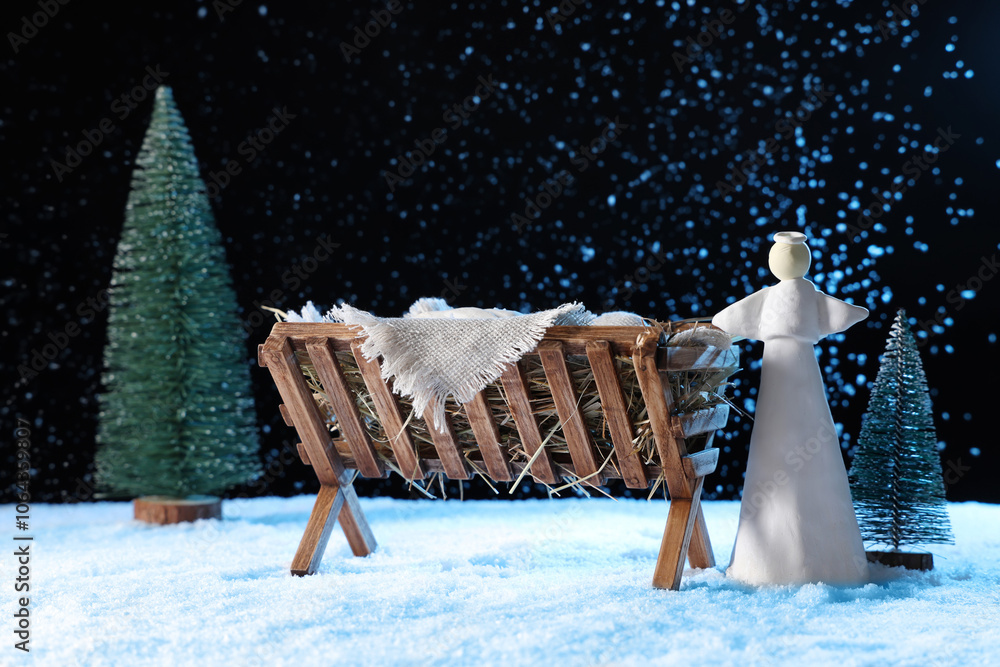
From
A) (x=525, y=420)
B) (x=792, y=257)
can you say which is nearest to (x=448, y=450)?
(x=525, y=420)

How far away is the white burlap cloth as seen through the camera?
1.87 meters

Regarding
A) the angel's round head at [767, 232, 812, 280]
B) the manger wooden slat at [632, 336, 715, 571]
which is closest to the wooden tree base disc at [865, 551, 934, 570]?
the manger wooden slat at [632, 336, 715, 571]

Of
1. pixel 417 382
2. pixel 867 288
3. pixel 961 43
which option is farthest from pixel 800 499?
pixel 961 43

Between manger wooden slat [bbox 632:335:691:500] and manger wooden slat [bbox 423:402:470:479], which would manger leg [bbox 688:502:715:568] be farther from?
manger wooden slat [bbox 423:402:470:479]

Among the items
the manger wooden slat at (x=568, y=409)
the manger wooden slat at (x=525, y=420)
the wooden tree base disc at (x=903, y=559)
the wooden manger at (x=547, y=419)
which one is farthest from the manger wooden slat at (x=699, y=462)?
the wooden tree base disc at (x=903, y=559)

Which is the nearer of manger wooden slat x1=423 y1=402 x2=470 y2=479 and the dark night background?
manger wooden slat x1=423 y1=402 x2=470 y2=479

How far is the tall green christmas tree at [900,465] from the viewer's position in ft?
7.31

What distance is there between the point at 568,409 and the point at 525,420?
117 mm

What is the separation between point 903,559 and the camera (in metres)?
2.24

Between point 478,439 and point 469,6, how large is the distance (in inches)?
93.3

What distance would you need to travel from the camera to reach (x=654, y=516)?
338cm

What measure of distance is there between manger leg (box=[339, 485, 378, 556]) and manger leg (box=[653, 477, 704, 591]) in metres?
0.86

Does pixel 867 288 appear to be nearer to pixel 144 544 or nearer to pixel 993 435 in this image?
pixel 993 435

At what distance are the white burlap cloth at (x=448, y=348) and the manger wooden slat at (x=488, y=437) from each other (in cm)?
9
